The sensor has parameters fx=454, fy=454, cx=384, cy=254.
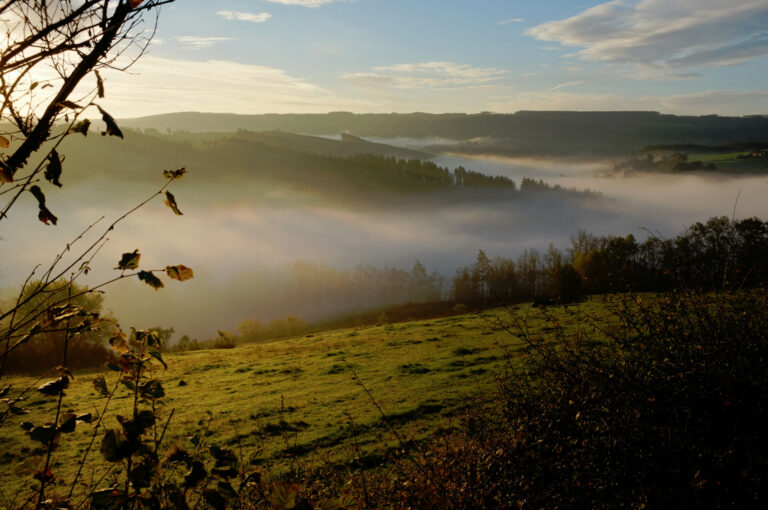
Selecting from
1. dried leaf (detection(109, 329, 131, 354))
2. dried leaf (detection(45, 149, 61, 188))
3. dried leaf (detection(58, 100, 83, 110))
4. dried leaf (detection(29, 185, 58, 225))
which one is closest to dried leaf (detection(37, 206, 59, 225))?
dried leaf (detection(29, 185, 58, 225))

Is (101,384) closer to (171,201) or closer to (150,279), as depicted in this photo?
(150,279)

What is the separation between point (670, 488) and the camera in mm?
5891

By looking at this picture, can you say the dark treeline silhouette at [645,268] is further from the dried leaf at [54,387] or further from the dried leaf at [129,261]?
the dried leaf at [54,387]

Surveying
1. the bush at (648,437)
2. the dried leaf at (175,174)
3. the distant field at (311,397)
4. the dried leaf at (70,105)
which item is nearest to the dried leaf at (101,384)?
the dried leaf at (175,174)

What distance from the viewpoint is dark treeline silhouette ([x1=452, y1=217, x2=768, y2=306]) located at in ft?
30.9

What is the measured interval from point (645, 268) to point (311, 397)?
19828 mm

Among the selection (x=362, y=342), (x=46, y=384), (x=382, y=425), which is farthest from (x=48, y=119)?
(x=362, y=342)

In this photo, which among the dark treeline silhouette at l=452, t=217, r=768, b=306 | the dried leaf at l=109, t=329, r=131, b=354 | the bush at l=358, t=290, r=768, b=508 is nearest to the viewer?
the dried leaf at l=109, t=329, r=131, b=354

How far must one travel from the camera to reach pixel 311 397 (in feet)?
73.6

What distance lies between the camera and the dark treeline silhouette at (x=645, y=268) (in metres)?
9.41

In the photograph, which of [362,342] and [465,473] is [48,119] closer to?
[465,473]

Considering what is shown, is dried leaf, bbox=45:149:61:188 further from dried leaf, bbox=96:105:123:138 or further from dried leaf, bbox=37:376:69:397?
dried leaf, bbox=37:376:69:397

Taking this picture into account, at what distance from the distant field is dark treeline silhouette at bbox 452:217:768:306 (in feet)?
7.37

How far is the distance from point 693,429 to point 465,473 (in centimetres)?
355
